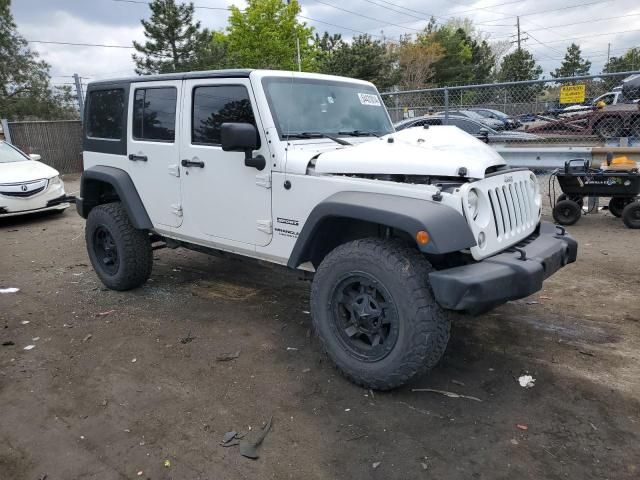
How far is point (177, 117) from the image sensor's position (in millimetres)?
4316

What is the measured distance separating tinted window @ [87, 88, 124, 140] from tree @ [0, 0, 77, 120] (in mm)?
31825

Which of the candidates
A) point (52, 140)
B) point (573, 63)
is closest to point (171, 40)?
point (52, 140)

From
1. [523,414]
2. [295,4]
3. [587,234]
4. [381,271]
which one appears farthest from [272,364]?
[295,4]

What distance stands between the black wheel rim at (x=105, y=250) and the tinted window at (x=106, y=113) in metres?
0.97

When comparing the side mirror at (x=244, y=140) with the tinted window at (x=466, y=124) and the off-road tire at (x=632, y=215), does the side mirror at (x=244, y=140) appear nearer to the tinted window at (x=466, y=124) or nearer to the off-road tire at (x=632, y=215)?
the off-road tire at (x=632, y=215)

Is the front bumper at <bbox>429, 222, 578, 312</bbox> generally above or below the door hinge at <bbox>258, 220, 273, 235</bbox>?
below

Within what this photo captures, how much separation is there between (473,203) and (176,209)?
2.63 m

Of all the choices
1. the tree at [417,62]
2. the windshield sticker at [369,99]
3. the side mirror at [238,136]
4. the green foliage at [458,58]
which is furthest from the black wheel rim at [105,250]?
the green foliage at [458,58]

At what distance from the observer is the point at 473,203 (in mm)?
2994

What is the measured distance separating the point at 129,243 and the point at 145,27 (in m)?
33.3

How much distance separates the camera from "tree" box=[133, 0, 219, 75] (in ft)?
108

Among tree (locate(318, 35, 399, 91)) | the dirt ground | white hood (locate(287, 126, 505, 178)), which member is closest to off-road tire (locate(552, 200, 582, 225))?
the dirt ground

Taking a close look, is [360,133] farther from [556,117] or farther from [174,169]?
[556,117]

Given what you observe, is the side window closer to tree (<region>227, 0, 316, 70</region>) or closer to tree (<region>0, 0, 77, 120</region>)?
tree (<region>227, 0, 316, 70</region>)
